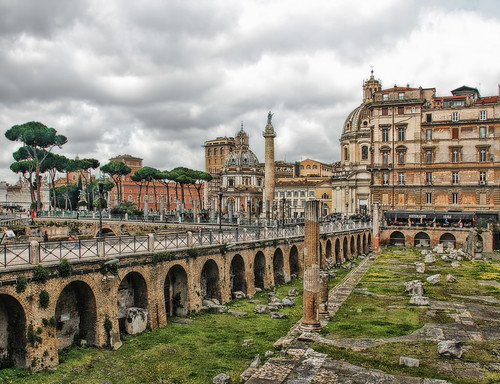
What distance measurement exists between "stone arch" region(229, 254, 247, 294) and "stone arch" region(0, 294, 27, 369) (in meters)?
14.5

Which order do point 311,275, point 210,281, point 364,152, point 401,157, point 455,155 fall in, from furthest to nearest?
1. point 364,152
2. point 401,157
3. point 455,155
4. point 210,281
5. point 311,275

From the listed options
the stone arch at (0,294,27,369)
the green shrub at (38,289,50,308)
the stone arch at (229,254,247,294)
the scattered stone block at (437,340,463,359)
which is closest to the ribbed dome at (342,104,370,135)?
the stone arch at (229,254,247,294)

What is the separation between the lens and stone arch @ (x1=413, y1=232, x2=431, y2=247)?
63.0m

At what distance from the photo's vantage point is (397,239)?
64875mm

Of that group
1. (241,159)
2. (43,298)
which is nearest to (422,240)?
(43,298)

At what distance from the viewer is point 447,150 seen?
64938 millimetres

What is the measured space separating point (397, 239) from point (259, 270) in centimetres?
3889

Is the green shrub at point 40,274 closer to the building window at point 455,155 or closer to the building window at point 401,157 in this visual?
→ the building window at point 401,157

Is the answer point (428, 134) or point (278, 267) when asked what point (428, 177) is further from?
point (278, 267)

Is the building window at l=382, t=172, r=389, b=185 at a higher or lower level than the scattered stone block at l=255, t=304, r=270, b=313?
higher

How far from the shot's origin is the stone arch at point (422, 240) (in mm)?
62969

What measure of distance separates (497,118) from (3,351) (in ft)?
212

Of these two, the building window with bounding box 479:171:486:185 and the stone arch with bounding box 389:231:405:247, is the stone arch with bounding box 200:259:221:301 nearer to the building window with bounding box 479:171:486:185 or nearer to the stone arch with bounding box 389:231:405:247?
the stone arch with bounding box 389:231:405:247

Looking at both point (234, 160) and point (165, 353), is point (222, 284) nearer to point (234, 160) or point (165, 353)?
point (165, 353)
